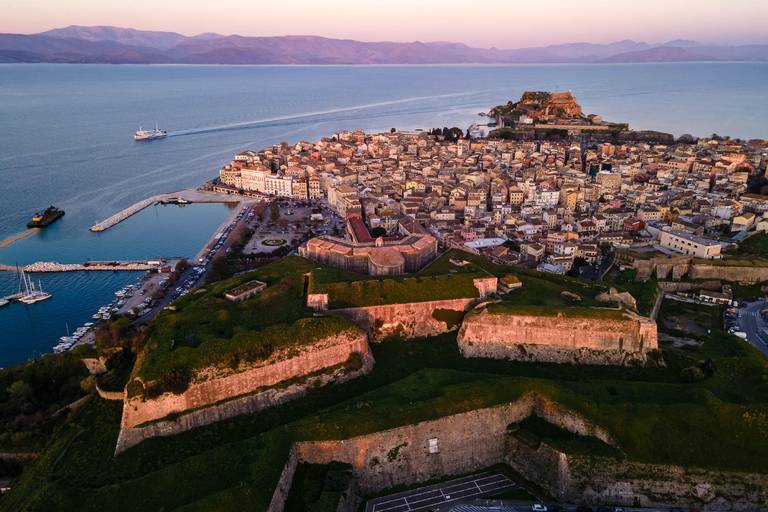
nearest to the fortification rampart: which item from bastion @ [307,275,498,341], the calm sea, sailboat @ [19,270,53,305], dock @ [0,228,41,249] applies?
bastion @ [307,275,498,341]

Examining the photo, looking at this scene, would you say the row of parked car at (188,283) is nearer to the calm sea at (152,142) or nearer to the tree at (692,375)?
the calm sea at (152,142)

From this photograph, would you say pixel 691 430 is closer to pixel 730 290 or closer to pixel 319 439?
pixel 319 439

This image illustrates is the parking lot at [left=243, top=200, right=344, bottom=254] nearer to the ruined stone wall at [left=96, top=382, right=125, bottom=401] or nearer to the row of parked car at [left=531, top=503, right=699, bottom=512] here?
the ruined stone wall at [left=96, top=382, right=125, bottom=401]

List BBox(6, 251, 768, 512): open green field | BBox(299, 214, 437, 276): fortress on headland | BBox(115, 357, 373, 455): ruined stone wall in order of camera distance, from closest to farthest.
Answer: BBox(6, 251, 768, 512): open green field, BBox(115, 357, 373, 455): ruined stone wall, BBox(299, 214, 437, 276): fortress on headland

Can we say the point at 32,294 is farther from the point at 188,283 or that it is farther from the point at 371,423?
the point at 371,423

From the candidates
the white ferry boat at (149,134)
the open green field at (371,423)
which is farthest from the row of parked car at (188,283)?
the white ferry boat at (149,134)
